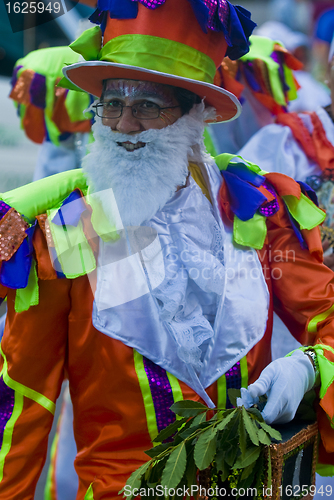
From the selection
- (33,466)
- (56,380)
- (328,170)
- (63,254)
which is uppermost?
(63,254)

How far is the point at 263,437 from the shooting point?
1.19 meters

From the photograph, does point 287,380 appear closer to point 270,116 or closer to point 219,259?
point 219,259

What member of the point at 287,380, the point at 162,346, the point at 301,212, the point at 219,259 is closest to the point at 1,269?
the point at 162,346

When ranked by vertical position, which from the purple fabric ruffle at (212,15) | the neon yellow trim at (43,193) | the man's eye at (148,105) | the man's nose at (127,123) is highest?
the purple fabric ruffle at (212,15)

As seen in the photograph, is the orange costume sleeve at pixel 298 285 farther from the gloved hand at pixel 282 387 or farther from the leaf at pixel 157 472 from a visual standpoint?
the leaf at pixel 157 472

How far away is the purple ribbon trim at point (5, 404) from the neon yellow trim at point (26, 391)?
0.01 meters

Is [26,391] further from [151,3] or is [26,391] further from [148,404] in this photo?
[151,3]

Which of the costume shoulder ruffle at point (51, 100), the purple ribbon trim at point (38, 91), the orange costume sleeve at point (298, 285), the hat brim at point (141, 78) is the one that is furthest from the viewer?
the purple ribbon trim at point (38, 91)

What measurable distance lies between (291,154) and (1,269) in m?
1.69

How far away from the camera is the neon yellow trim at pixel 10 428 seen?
138 centimetres

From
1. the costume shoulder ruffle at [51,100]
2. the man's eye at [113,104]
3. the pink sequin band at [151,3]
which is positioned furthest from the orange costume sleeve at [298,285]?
the costume shoulder ruffle at [51,100]

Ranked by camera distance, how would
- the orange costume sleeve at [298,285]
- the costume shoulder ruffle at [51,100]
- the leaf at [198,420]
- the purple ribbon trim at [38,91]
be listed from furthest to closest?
1. the purple ribbon trim at [38,91]
2. the costume shoulder ruffle at [51,100]
3. the orange costume sleeve at [298,285]
4. the leaf at [198,420]

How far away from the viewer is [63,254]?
1.40 metres

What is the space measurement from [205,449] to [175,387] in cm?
28
